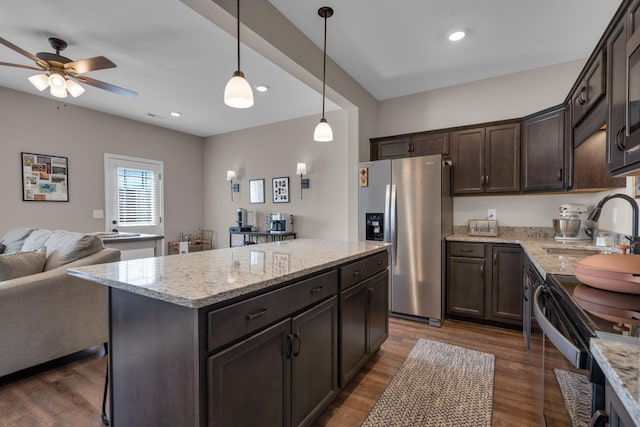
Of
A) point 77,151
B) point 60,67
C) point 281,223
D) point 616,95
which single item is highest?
point 60,67

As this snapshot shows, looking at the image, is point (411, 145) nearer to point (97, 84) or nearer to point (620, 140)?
point (620, 140)

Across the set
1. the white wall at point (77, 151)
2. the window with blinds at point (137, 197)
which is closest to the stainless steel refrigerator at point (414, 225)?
the white wall at point (77, 151)

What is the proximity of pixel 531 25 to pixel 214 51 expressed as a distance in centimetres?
285

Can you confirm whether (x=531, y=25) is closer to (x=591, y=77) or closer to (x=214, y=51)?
(x=591, y=77)

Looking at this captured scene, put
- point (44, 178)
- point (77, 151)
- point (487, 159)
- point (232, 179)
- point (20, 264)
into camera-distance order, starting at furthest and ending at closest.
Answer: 1. point (232, 179)
2. point (77, 151)
3. point (44, 178)
4. point (487, 159)
5. point (20, 264)

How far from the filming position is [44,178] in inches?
162

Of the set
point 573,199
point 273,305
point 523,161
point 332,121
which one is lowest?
point 273,305

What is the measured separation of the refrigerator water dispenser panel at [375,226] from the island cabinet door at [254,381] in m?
→ 2.29

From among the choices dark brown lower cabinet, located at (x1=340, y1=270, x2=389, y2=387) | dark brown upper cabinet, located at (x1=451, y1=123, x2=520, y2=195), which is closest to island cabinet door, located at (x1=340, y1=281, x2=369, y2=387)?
dark brown lower cabinet, located at (x1=340, y1=270, x2=389, y2=387)

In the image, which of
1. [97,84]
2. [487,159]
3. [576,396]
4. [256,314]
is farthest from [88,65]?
[487,159]

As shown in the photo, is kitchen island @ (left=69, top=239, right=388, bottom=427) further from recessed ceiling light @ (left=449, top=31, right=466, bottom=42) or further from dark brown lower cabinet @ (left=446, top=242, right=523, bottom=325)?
recessed ceiling light @ (left=449, top=31, right=466, bottom=42)

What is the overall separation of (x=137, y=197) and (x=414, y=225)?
15.0 feet

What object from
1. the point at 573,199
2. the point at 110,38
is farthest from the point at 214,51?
the point at 573,199

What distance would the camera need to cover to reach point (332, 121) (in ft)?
15.6
